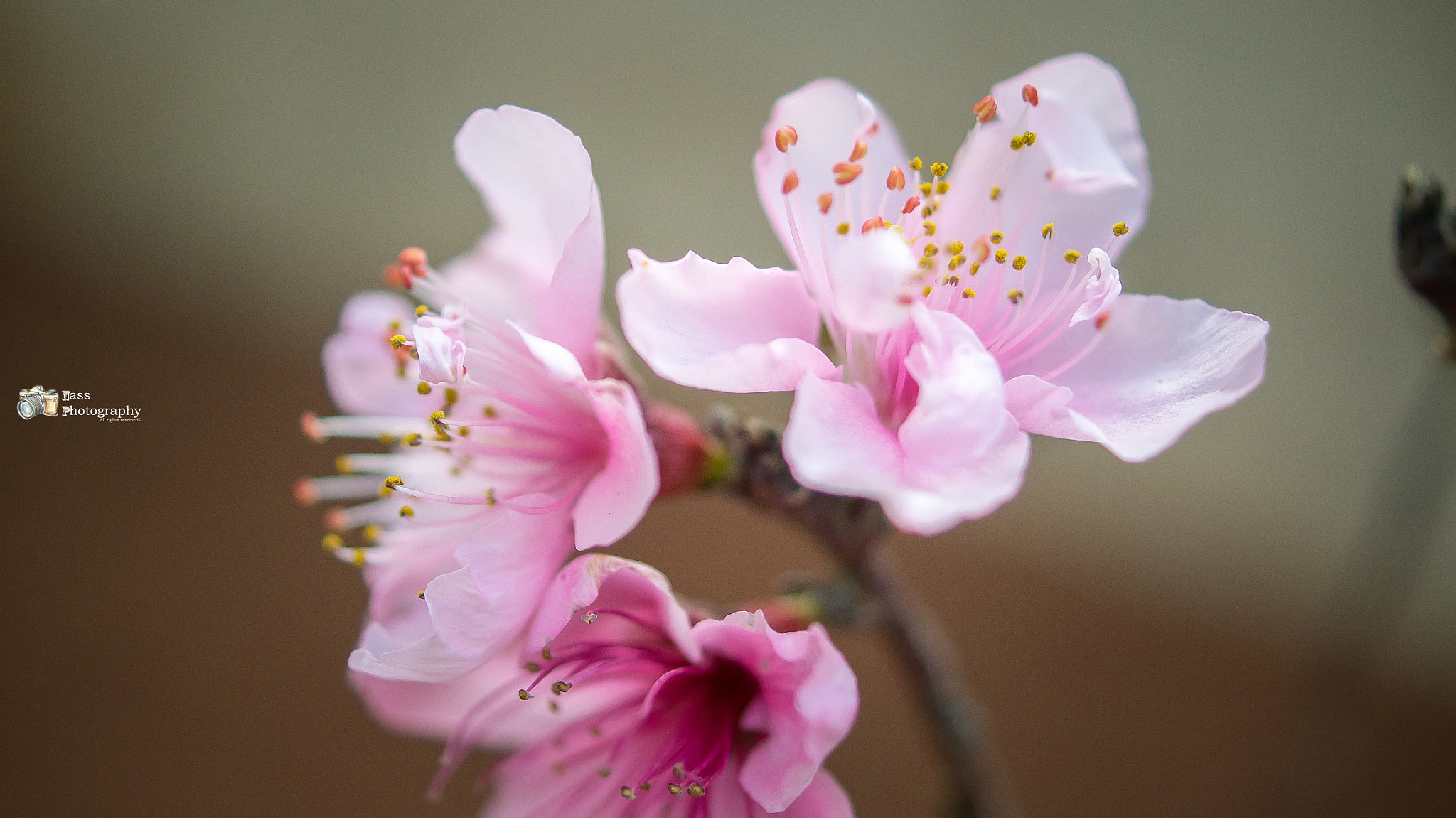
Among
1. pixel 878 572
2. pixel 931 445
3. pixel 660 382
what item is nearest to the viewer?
pixel 931 445

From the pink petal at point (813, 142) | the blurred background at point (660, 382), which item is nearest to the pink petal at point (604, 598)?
the pink petal at point (813, 142)

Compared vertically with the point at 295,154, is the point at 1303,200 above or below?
above

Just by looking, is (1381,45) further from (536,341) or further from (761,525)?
(536,341)

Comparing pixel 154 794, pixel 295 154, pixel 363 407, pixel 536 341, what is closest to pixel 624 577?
pixel 536 341

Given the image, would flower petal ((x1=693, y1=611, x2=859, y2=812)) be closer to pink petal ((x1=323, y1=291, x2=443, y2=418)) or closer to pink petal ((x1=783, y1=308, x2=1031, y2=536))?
pink petal ((x1=783, y1=308, x2=1031, y2=536))

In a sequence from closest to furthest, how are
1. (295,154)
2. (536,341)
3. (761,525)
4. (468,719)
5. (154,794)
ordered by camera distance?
(536,341)
(468,719)
(154,794)
(761,525)
(295,154)

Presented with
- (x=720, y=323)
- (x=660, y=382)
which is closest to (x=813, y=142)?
(x=720, y=323)

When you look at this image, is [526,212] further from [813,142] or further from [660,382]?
[660,382]
